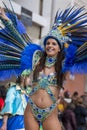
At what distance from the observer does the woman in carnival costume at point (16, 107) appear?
21.2ft

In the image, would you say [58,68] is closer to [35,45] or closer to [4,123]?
[35,45]

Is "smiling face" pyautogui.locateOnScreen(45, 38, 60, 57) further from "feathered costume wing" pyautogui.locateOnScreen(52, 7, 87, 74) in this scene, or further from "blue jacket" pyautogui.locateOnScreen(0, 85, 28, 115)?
"blue jacket" pyautogui.locateOnScreen(0, 85, 28, 115)

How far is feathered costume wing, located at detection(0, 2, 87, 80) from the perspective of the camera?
207 inches

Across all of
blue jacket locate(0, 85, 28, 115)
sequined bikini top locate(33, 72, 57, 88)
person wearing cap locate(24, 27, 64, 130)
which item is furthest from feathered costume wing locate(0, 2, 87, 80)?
blue jacket locate(0, 85, 28, 115)

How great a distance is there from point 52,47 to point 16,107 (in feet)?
5.78

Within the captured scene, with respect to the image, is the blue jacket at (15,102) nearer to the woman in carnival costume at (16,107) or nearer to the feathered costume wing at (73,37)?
the woman in carnival costume at (16,107)

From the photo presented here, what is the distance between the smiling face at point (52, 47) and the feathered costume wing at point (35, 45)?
0.09 metres

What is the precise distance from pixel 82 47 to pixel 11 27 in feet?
3.16

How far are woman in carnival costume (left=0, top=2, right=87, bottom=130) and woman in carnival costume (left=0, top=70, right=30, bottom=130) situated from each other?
0.99 m

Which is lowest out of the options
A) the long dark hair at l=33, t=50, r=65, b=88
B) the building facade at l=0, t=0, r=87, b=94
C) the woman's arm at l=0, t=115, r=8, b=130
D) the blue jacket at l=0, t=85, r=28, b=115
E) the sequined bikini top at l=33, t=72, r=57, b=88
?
the woman's arm at l=0, t=115, r=8, b=130

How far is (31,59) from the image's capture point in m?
5.36

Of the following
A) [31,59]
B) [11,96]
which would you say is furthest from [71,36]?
[11,96]

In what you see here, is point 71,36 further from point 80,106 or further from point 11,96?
point 80,106

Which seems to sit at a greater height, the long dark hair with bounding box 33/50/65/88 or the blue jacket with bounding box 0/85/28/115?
the long dark hair with bounding box 33/50/65/88
